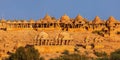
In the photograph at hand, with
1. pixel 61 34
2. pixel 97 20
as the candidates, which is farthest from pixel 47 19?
pixel 61 34

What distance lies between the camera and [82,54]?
56.4 m

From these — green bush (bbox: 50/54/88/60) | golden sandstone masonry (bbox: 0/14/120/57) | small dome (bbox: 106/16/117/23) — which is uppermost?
small dome (bbox: 106/16/117/23)

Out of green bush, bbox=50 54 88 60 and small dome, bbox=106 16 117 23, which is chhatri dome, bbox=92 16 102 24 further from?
green bush, bbox=50 54 88 60

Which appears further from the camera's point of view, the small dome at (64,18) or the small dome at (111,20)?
the small dome at (64,18)

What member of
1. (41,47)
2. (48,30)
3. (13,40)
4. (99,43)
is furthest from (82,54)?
(48,30)

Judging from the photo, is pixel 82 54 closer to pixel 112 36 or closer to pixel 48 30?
pixel 112 36

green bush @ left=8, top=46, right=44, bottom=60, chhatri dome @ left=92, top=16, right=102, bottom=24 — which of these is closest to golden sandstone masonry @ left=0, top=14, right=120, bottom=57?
chhatri dome @ left=92, top=16, right=102, bottom=24

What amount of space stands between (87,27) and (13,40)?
13.1 meters

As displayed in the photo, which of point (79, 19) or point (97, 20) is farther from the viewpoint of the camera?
point (79, 19)

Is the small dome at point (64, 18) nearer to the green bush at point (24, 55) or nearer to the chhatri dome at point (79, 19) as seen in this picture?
the chhatri dome at point (79, 19)

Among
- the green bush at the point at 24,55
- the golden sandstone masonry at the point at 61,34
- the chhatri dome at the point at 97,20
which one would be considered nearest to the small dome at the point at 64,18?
the golden sandstone masonry at the point at 61,34

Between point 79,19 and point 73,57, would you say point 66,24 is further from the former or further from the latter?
point 73,57

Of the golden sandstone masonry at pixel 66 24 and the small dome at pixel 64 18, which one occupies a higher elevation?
the small dome at pixel 64 18

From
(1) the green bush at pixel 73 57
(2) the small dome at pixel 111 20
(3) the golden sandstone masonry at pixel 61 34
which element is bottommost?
→ (1) the green bush at pixel 73 57
